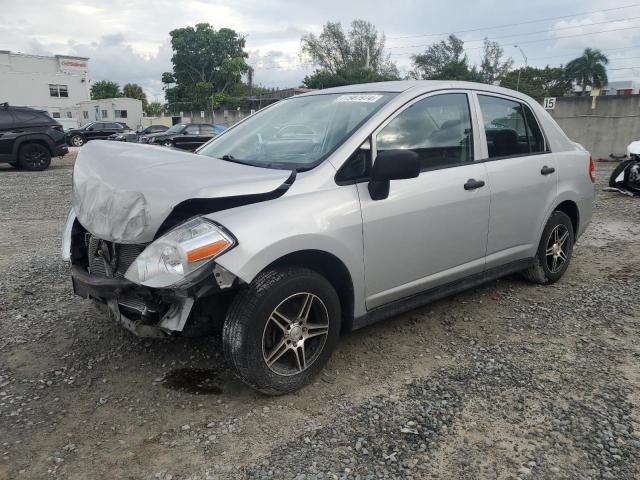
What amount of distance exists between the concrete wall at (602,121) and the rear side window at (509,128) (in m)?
14.6

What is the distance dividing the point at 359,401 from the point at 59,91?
57.6 m

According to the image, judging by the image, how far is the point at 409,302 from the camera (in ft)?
11.5

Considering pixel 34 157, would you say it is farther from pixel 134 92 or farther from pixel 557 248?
pixel 134 92

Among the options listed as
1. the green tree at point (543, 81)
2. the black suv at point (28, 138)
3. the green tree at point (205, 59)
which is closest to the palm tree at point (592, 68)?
the green tree at point (543, 81)

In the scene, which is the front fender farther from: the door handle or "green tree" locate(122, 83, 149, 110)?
"green tree" locate(122, 83, 149, 110)

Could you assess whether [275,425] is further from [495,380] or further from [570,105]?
[570,105]

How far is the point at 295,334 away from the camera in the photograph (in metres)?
2.89

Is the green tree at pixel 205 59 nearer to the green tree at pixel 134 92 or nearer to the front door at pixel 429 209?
the green tree at pixel 134 92

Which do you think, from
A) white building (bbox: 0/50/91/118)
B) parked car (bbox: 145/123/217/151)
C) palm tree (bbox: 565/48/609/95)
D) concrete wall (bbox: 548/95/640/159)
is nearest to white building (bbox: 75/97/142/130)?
white building (bbox: 0/50/91/118)

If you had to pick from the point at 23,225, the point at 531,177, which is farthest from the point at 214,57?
the point at 531,177

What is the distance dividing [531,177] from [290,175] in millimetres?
2292

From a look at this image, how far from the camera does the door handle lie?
365cm

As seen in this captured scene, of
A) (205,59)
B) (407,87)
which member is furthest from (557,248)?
(205,59)

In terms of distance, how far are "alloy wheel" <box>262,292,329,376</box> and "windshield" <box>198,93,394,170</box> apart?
2.66ft
